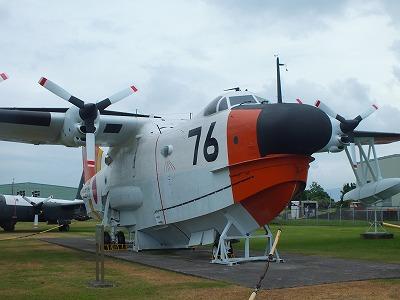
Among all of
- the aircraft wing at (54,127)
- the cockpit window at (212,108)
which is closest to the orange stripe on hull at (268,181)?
the cockpit window at (212,108)

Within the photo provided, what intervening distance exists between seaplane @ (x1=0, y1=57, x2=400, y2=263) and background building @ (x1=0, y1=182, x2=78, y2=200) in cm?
7806

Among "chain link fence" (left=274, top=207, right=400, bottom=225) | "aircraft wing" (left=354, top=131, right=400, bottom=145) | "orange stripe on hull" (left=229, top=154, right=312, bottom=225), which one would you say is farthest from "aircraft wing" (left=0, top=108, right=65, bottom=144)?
"chain link fence" (left=274, top=207, right=400, bottom=225)

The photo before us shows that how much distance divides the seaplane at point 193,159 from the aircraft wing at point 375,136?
11.3 feet

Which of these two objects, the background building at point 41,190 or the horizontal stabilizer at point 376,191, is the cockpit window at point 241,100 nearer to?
the horizontal stabilizer at point 376,191

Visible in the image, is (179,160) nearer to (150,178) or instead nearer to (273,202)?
(150,178)

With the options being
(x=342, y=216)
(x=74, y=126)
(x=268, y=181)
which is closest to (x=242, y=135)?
(x=268, y=181)

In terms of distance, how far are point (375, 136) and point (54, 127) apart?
1554 cm

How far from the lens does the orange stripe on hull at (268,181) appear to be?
1247 centimetres

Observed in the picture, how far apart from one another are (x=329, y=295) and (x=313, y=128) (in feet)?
15.7

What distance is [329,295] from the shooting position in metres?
8.25

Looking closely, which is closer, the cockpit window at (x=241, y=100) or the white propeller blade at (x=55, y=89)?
the cockpit window at (x=241, y=100)

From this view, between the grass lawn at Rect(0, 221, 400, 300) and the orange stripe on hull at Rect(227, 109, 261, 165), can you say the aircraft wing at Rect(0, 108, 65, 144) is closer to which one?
the grass lawn at Rect(0, 221, 400, 300)

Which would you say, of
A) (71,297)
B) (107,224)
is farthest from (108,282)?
(107,224)

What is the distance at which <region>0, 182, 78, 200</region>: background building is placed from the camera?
93950 mm
